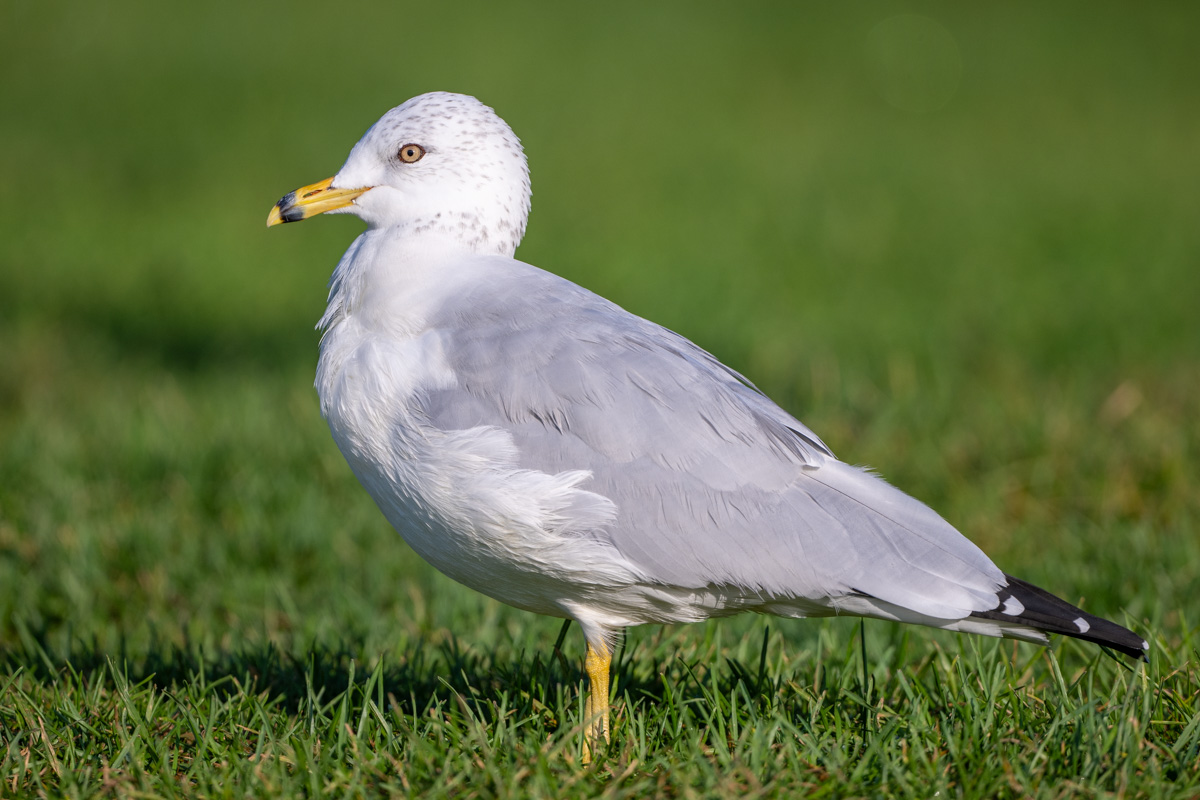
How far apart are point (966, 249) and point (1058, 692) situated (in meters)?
8.50

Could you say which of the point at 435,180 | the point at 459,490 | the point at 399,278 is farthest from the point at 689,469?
the point at 435,180

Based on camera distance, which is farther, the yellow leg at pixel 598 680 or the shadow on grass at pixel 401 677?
the shadow on grass at pixel 401 677

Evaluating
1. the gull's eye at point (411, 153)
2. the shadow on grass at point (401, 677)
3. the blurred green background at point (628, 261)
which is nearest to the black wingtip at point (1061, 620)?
the shadow on grass at point (401, 677)

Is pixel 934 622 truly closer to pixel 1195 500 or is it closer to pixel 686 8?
pixel 1195 500

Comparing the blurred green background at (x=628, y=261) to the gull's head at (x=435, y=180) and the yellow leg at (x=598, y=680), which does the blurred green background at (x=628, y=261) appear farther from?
the gull's head at (x=435, y=180)

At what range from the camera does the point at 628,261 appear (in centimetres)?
1020

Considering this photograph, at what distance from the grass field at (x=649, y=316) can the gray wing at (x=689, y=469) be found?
42 centimetres

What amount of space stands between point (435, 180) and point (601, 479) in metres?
1.04

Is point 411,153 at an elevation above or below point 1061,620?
above

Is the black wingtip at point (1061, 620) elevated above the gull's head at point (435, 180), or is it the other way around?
the gull's head at point (435, 180)

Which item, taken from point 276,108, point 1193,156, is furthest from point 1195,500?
point 276,108

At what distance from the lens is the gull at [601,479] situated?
3021 mm

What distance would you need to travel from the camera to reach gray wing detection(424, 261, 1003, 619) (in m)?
3.03

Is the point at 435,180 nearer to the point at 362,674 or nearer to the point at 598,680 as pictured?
the point at 598,680
